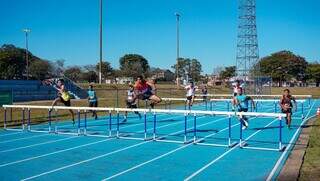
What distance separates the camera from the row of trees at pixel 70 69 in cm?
8262

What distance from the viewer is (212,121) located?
20859mm

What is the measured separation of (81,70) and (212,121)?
8533cm

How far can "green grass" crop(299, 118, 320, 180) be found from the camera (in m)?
8.62

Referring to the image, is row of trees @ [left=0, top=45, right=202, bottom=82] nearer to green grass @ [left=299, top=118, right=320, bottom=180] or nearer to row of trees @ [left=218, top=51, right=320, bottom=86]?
row of trees @ [left=218, top=51, right=320, bottom=86]

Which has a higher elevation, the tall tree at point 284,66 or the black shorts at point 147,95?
the tall tree at point 284,66

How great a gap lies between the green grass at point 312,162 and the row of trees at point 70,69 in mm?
70925

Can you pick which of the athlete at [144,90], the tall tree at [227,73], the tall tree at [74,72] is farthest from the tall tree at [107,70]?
the athlete at [144,90]

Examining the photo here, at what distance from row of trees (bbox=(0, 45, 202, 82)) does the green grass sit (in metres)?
70.9

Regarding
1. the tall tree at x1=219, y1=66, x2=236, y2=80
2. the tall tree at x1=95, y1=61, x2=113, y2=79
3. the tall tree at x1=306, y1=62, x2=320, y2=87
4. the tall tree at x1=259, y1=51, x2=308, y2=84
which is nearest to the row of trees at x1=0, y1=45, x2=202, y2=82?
the tall tree at x1=95, y1=61, x2=113, y2=79

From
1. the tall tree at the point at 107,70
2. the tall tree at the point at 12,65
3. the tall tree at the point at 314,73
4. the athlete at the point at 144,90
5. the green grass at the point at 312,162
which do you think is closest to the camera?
the green grass at the point at 312,162

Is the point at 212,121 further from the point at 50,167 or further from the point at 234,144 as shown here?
the point at 50,167

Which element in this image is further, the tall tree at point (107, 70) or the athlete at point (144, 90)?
the tall tree at point (107, 70)

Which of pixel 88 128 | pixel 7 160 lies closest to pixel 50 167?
pixel 7 160

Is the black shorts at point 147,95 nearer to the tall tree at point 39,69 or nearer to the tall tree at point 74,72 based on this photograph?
the tall tree at point 39,69
